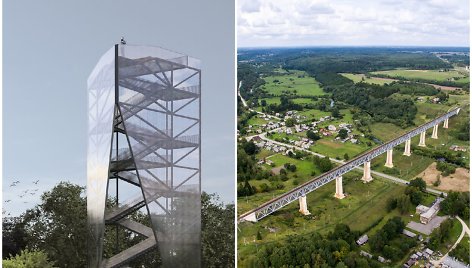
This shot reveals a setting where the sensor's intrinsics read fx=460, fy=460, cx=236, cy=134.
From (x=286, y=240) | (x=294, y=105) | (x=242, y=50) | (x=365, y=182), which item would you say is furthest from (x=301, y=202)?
(x=242, y=50)

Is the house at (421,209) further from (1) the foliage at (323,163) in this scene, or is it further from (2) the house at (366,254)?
(1) the foliage at (323,163)

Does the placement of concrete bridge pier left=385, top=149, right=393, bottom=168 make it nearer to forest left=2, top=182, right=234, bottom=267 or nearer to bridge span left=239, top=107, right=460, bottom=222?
bridge span left=239, top=107, right=460, bottom=222

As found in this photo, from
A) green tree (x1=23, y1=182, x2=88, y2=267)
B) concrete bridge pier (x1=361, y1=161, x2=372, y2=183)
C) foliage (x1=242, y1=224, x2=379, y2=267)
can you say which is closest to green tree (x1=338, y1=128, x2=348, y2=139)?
concrete bridge pier (x1=361, y1=161, x2=372, y2=183)

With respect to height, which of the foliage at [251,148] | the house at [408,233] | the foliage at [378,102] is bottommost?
the house at [408,233]

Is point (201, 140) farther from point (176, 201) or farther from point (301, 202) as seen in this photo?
point (301, 202)

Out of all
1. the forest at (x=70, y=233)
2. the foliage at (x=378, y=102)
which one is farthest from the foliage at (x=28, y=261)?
the foliage at (x=378, y=102)

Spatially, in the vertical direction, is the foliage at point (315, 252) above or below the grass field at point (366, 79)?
below
